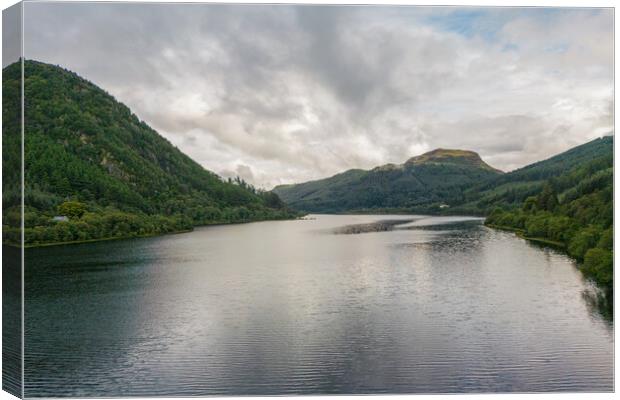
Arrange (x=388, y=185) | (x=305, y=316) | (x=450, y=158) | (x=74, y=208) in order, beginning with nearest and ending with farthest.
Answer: (x=305, y=316), (x=450, y=158), (x=388, y=185), (x=74, y=208)

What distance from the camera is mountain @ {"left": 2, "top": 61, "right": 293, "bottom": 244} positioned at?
848 cm

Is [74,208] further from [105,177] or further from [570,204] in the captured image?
[570,204]

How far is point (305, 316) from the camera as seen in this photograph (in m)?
8.41

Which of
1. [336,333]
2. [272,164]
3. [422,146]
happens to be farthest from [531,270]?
[272,164]

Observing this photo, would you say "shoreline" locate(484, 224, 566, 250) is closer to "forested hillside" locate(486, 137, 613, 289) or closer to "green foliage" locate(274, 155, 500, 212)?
"forested hillside" locate(486, 137, 613, 289)

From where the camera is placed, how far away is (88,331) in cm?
825

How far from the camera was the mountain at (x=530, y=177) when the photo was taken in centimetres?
816

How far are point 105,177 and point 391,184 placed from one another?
16.2ft

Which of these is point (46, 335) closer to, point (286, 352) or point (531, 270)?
point (286, 352)

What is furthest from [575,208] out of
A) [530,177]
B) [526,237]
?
[526,237]

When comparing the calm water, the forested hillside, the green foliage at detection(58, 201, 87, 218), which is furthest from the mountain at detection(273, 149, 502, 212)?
the green foliage at detection(58, 201, 87, 218)

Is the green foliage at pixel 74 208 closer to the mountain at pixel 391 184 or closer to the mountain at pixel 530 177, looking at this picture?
the mountain at pixel 391 184

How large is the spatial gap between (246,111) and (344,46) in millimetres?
1908

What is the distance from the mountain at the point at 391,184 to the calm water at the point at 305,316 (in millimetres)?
609
